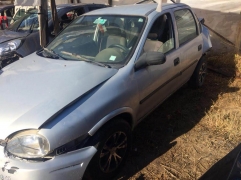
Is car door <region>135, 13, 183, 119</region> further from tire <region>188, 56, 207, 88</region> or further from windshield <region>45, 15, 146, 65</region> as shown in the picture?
tire <region>188, 56, 207, 88</region>

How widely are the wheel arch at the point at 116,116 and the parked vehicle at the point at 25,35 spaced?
10.5ft

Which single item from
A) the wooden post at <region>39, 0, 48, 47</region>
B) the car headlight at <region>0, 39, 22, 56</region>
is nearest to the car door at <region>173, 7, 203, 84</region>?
the wooden post at <region>39, 0, 48, 47</region>

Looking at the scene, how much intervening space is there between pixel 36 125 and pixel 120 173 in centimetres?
121

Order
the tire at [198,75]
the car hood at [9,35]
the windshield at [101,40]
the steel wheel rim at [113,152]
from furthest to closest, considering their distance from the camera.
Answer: the car hood at [9,35] → the tire at [198,75] → the windshield at [101,40] → the steel wheel rim at [113,152]

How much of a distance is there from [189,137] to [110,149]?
1354 millimetres

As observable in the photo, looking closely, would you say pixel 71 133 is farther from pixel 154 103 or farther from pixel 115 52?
pixel 154 103

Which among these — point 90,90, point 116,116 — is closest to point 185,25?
point 116,116

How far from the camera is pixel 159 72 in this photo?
3.41m

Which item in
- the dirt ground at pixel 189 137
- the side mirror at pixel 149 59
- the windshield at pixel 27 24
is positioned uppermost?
the side mirror at pixel 149 59

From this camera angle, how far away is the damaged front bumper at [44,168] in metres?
2.11

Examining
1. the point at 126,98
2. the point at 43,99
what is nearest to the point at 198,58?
the point at 126,98

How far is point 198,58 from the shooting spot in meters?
4.77

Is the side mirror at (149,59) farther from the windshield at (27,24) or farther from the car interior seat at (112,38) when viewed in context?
the windshield at (27,24)

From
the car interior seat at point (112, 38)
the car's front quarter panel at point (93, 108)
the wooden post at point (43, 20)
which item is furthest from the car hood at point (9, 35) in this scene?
the car's front quarter panel at point (93, 108)
